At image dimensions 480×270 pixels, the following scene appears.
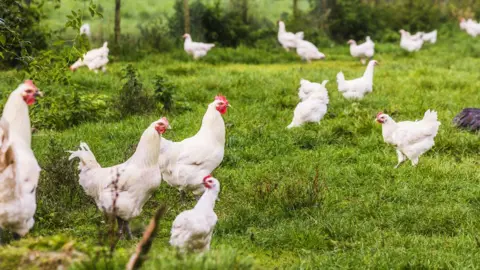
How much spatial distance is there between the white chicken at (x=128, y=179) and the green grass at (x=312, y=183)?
1.12 ft

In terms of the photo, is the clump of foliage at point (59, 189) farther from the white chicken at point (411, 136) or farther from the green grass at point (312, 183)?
the white chicken at point (411, 136)

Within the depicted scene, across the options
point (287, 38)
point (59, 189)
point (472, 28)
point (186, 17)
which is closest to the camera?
point (59, 189)

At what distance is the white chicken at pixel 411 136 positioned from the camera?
27.5 feet

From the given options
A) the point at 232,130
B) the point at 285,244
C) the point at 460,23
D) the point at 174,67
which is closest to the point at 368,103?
the point at 232,130

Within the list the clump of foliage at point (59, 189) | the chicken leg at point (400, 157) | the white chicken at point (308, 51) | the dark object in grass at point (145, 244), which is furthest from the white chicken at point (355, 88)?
the dark object in grass at point (145, 244)

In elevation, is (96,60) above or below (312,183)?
above

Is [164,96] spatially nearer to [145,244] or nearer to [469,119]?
[469,119]

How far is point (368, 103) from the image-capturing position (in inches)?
465

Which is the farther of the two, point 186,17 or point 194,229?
point 186,17

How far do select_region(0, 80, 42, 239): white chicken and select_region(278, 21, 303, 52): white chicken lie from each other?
45.9 feet

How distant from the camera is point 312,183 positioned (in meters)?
7.25

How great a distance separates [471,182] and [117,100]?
5.82 m

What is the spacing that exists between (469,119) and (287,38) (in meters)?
9.38

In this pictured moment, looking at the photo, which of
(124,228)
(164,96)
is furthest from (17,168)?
(164,96)
